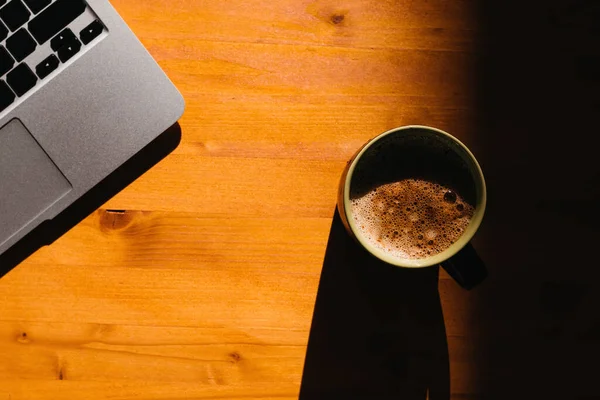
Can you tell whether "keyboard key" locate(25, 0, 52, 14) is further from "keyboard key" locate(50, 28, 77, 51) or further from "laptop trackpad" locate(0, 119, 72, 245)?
"laptop trackpad" locate(0, 119, 72, 245)

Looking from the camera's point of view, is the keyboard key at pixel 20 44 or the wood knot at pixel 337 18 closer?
the keyboard key at pixel 20 44

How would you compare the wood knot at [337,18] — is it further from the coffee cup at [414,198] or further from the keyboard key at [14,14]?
the keyboard key at [14,14]

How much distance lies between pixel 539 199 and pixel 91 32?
0.62 metres

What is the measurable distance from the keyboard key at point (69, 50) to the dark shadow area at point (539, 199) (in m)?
0.52

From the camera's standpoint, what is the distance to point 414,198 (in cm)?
67

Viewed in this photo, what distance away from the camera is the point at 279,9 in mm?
734

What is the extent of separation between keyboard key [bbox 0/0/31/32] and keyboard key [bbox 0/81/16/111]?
7cm

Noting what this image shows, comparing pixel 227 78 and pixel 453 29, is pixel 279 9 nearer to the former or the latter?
pixel 227 78

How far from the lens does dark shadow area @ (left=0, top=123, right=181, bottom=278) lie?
71cm

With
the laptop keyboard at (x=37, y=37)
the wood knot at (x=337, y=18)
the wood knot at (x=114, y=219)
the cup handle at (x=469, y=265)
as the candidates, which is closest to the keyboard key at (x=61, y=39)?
the laptop keyboard at (x=37, y=37)

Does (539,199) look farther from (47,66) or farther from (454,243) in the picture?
(47,66)

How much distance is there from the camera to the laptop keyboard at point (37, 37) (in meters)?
0.63

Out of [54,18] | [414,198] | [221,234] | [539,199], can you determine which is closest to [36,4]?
[54,18]

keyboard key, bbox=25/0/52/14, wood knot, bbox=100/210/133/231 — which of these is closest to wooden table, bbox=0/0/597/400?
wood knot, bbox=100/210/133/231
